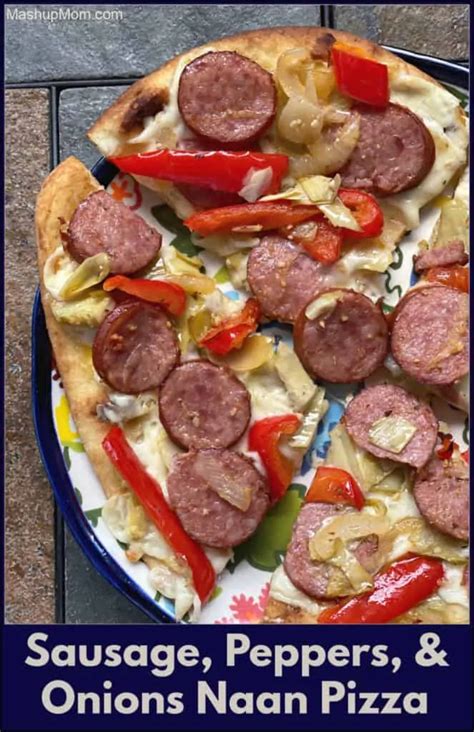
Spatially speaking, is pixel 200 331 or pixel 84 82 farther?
pixel 84 82

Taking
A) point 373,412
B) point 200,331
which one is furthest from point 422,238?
point 200,331

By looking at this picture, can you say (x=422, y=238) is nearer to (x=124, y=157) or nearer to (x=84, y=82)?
(x=124, y=157)

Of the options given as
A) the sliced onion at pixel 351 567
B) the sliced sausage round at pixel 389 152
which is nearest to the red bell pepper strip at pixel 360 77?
the sliced sausage round at pixel 389 152

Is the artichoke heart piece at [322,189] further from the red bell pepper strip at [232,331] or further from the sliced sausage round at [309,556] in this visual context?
the sliced sausage round at [309,556]

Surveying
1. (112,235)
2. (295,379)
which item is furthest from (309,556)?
(112,235)

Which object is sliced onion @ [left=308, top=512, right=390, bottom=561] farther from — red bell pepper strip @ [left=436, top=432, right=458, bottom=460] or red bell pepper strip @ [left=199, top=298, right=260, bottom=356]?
red bell pepper strip @ [left=199, top=298, right=260, bottom=356]

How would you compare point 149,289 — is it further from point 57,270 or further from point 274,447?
point 274,447
